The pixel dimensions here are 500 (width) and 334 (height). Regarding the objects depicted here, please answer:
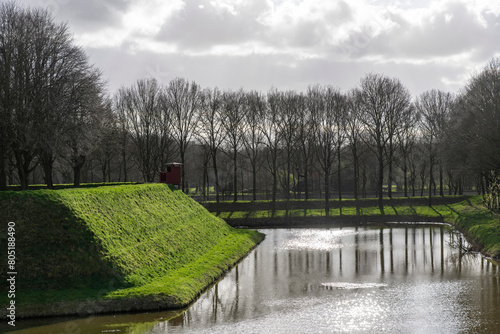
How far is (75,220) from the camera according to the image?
77.5ft

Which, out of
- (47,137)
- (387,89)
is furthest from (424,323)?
(387,89)

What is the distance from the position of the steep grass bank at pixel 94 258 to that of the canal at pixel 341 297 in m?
0.90

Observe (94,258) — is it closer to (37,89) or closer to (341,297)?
(341,297)

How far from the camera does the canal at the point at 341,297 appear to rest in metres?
18.4

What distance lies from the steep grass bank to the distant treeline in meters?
13.0

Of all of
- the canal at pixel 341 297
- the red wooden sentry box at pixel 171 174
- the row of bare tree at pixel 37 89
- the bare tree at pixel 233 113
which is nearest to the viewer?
the canal at pixel 341 297

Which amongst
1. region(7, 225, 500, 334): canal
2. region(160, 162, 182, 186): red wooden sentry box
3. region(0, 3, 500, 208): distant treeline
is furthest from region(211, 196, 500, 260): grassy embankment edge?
region(7, 225, 500, 334): canal

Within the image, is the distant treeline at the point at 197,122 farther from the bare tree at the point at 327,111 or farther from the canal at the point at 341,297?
the canal at the point at 341,297

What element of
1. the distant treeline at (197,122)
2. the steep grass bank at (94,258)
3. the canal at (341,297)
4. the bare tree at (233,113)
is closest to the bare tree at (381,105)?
the distant treeline at (197,122)

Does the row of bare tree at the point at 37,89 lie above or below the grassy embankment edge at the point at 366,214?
above

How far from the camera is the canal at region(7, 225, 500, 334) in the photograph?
18438 millimetres

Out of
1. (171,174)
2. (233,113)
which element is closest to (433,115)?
(233,113)

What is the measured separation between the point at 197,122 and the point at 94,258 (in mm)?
45823

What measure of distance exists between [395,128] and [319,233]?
26.1 metres
